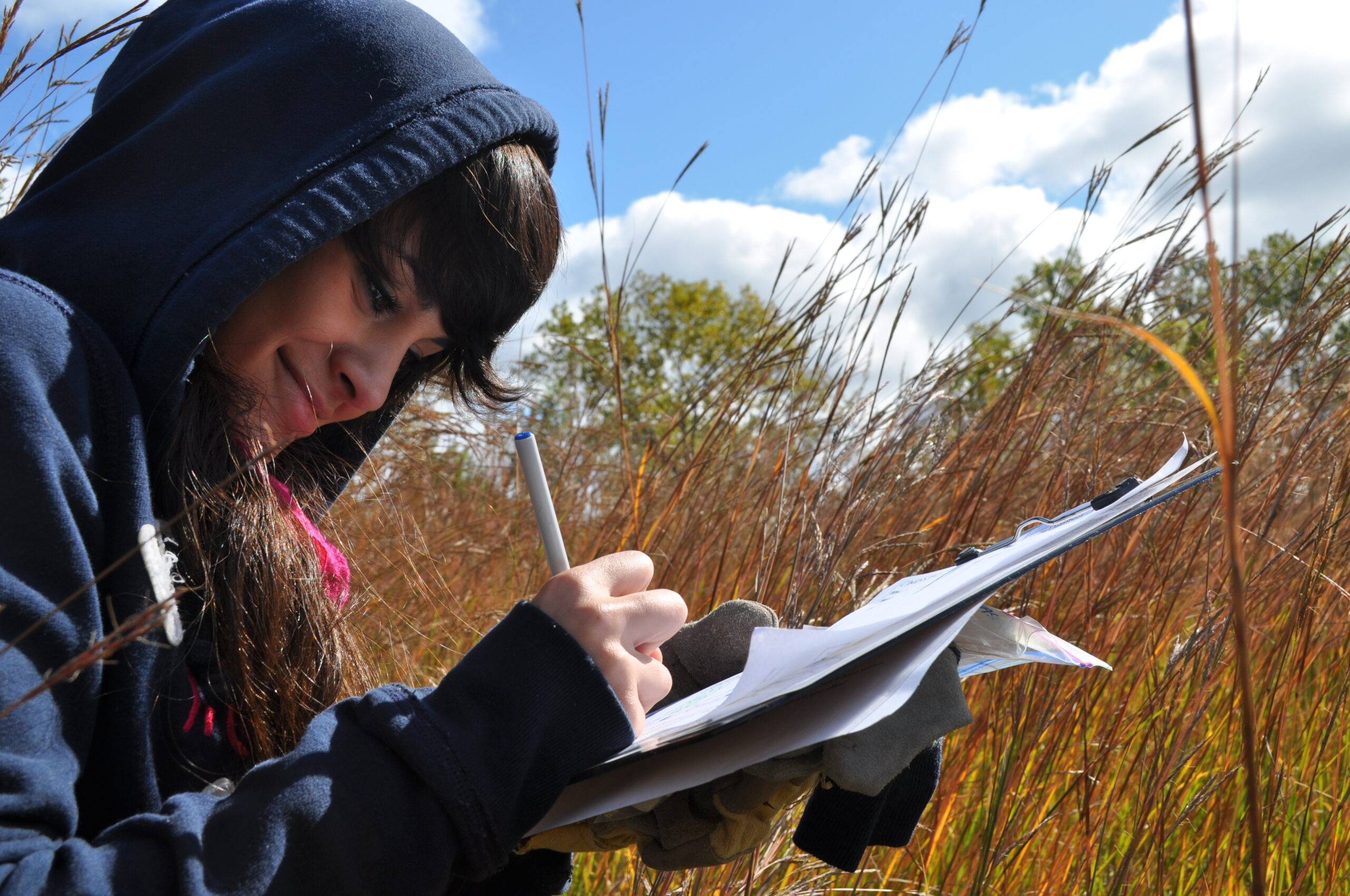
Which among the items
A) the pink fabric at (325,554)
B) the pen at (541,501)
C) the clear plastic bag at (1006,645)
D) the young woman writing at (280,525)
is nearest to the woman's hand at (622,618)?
the young woman writing at (280,525)

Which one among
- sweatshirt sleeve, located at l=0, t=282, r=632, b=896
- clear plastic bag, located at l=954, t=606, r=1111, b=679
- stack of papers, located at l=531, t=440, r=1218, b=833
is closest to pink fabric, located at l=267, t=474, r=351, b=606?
sweatshirt sleeve, located at l=0, t=282, r=632, b=896

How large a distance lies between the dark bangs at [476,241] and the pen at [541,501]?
1.06ft

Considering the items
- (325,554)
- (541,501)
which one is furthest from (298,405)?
(541,501)

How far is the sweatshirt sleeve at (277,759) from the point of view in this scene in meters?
0.68

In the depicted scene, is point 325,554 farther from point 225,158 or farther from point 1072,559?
point 1072,559

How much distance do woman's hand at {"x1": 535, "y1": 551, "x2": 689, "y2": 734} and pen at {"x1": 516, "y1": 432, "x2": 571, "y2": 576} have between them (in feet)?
0.55

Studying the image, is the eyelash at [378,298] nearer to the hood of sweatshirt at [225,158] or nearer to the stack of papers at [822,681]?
the hood of sweatshirt at [225,158]

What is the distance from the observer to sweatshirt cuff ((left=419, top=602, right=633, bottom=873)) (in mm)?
750

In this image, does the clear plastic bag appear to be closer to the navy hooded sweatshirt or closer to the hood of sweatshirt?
the navy hooded sweatshirt

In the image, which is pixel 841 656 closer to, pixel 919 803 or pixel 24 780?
pixel 919 803

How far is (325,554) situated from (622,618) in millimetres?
674

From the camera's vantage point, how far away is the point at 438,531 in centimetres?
306

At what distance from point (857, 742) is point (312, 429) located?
786 millimetres

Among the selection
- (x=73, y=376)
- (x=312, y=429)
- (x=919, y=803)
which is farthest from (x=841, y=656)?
(x=312, y=429)
